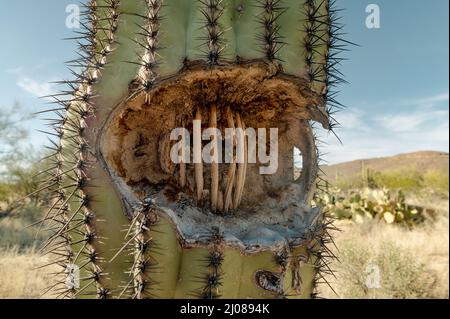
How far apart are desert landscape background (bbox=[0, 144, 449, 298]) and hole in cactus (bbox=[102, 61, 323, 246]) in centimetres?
40

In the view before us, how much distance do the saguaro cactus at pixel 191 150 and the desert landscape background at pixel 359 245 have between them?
16.3 inches

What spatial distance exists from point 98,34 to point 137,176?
578 millimetres

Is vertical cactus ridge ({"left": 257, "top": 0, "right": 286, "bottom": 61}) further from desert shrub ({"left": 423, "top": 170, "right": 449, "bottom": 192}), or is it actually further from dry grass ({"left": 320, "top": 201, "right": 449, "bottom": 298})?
desert shrub ({"left": 423, "top": 170, "right": 449, "bottom": 192})

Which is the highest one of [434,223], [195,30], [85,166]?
[195,30]

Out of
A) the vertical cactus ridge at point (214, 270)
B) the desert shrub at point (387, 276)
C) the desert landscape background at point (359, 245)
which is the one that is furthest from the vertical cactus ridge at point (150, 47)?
the desert shrub at point (387, 276)

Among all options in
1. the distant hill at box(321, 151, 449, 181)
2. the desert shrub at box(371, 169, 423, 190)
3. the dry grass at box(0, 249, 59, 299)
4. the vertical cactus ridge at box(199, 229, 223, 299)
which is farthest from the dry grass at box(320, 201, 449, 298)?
the distant hill at box(321, 151, 449, 181)

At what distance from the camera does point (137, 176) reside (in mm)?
1647

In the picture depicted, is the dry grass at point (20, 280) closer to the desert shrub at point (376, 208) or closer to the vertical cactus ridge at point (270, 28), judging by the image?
the vertical cactus ridge at point (270, 28)

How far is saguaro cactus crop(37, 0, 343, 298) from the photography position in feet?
4.52

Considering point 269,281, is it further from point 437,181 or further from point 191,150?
point 437,181

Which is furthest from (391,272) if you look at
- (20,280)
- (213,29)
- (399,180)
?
(399,180)

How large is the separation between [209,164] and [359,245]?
6411 mm
